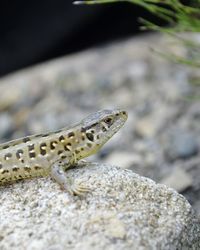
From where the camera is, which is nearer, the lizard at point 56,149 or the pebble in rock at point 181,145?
the lizard at point 56,149

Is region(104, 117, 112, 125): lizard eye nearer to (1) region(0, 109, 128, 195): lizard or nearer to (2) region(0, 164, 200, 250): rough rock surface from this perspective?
(1) region(0, 109, 128, 195): lizard

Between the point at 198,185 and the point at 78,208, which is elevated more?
the point at 78,208

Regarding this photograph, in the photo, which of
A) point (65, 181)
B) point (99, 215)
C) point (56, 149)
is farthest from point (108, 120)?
point (99, 215)

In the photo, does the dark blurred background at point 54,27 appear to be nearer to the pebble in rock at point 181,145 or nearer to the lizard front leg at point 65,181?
the pebble in rock at point 181,145

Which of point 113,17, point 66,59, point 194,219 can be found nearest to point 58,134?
point 194,219

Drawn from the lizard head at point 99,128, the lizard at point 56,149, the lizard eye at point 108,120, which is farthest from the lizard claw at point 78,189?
the lizard eye at point 108,120

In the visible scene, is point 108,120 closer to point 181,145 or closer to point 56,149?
point 56,149

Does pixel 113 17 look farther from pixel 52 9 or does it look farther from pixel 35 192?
pixel 35 192
